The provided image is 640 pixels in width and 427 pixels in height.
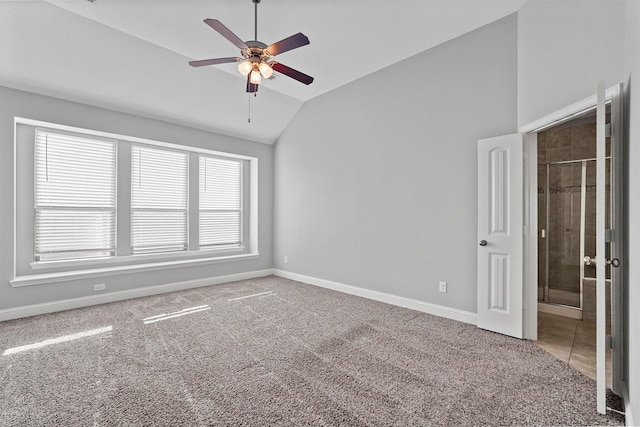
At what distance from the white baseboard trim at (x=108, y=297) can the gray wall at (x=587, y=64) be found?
513 centimetres

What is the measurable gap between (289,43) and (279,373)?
2.66 metres

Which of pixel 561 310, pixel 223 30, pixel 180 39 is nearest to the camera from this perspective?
pixel 223 30

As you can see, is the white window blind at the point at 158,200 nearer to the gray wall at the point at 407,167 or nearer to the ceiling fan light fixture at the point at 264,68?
the gray wall at the point at 407,167

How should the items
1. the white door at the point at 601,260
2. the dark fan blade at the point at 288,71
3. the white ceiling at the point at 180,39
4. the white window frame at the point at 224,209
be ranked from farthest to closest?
the white window frame at the point at 224,209
the white ceiling at the point at 180,39
the dark fan blade at the point at 288,71
the white door at the point at 601,260

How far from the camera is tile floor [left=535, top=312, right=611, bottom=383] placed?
2.54 metres

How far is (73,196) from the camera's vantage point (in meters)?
4.18

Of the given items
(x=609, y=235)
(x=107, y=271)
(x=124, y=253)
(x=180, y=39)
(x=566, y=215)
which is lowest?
(x=107, y=271)

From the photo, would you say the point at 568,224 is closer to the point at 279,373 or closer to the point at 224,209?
the point at 279,373

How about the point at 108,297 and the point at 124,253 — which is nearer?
the point at 108,297

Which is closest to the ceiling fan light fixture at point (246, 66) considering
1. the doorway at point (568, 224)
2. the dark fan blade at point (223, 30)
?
the dark fan blade at point (223, 30)

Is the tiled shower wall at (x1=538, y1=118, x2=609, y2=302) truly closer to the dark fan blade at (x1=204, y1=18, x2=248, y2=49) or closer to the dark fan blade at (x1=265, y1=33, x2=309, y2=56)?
the dark fan blade at (x1=265, y1=33, x2=309, y2=56)

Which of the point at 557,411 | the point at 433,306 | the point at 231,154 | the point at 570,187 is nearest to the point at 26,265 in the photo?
the point at 231,154

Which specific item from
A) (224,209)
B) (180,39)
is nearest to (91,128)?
(180,39)

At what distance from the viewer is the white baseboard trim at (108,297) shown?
11.9ft
